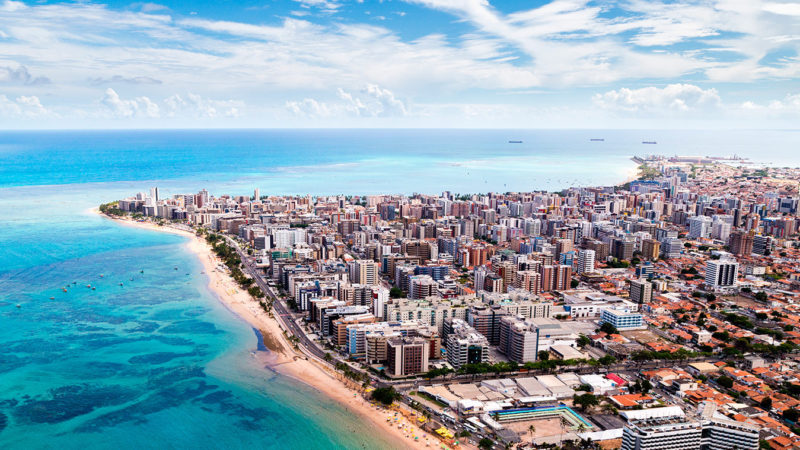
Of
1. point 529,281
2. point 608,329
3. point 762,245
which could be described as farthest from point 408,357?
point 762,245

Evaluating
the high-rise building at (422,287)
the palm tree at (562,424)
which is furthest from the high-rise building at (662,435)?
the high-rise building at (422,287)

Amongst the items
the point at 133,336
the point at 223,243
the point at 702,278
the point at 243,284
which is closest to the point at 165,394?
the point at 133,336

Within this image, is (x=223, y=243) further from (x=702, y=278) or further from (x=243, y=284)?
(x=702, y=278)

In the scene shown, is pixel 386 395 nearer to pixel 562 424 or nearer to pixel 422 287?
pixel 562 424

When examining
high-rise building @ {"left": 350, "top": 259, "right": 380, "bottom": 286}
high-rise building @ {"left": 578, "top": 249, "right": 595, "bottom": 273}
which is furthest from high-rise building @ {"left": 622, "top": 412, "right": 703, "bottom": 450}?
high-rise building @ {"left": 578, "top": 249, "right": 595, "bottom": 273}

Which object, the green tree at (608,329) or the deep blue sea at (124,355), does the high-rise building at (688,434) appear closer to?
the deep blue sea at (124,355)

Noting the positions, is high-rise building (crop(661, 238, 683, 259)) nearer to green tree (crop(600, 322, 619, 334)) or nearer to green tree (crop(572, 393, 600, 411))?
green tree (crop(600, 322, 619, 334))
